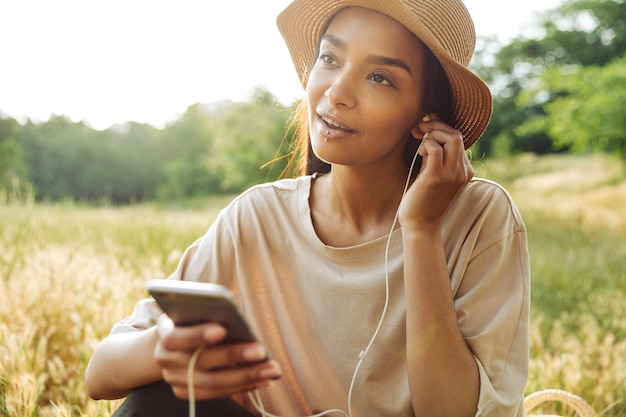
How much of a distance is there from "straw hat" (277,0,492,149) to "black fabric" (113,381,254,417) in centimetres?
123

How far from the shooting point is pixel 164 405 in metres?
1.67

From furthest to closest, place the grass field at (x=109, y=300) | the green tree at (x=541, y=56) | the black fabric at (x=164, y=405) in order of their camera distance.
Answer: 1. the green tree at (x=541, y=56)
2. the grass field at (x=109, y=300)
3. the black fabric at (x=164, y=405)

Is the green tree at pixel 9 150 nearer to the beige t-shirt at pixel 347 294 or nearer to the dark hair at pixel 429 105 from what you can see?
the dark hair at pixel 429 105

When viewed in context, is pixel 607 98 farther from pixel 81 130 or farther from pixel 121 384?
pixel 81 130

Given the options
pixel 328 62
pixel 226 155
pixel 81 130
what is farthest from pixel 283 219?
pixel 81 130

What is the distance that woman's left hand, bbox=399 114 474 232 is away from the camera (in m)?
1.83

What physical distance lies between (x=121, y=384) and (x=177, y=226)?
4.69 metres

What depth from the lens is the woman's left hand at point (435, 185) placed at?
1828 millimetres

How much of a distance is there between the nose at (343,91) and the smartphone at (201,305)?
3.21ft

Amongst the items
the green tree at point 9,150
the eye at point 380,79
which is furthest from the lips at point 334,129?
the green tree at point 9,150

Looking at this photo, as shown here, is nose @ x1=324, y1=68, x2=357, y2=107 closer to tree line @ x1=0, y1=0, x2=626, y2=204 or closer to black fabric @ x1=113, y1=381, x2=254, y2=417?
black fabric @ x1=113, y1=381, x2=254, y2=417

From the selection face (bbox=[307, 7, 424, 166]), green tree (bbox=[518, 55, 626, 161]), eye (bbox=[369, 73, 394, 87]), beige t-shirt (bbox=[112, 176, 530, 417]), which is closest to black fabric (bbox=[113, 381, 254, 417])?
beige t-shirt (bbox=[112, 176, 530, 417])

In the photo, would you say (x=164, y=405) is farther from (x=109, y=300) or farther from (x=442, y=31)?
(x=109, y=300)

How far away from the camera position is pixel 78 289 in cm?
338
